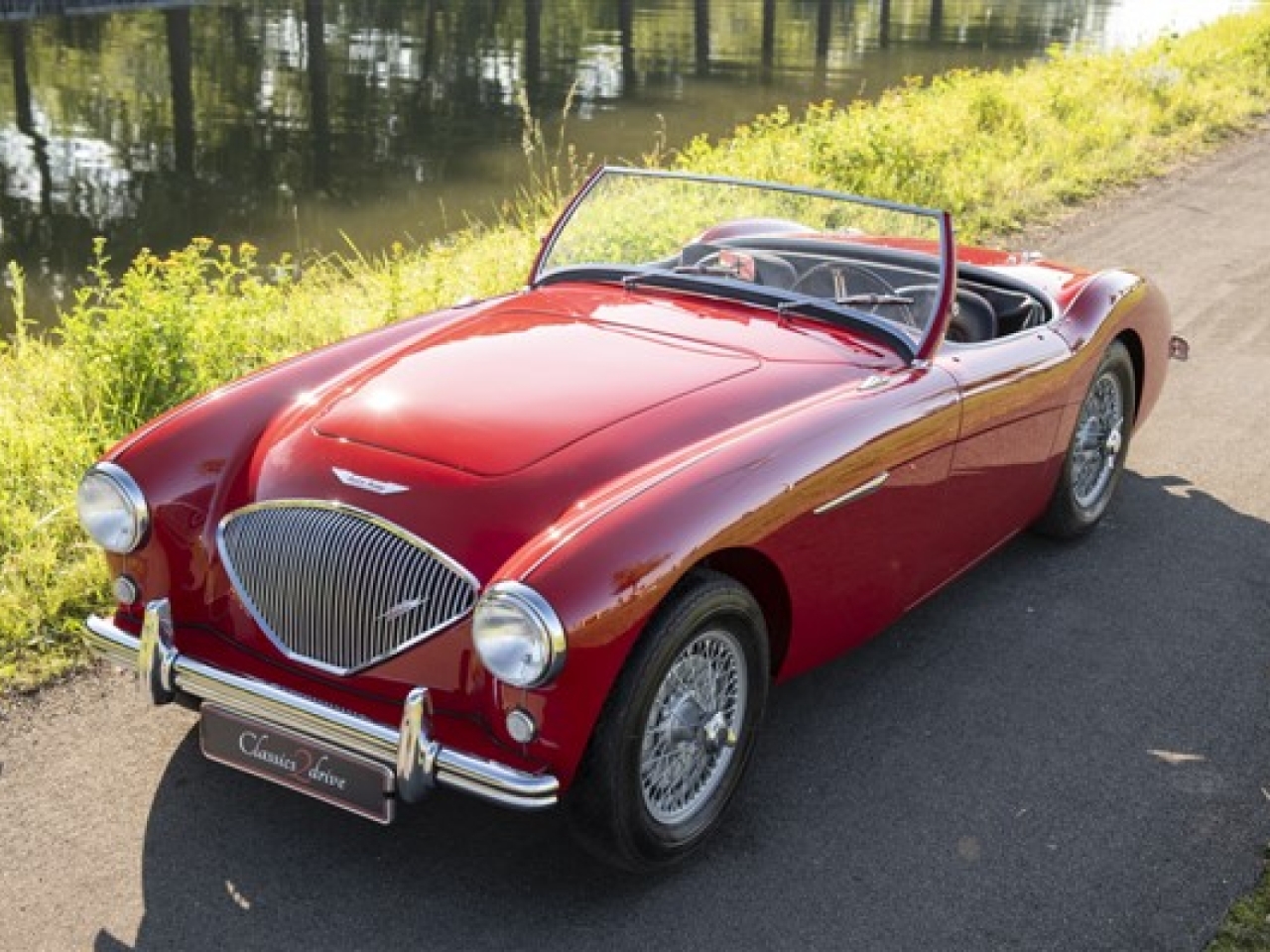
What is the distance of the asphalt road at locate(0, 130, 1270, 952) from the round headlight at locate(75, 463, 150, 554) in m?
0.64

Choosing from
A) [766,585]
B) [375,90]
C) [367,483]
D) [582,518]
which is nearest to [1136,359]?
[766,585]

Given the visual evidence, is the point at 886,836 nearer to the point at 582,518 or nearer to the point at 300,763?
the point at 582,518

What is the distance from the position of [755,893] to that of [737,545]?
2.72 ft

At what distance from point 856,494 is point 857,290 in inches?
40.4

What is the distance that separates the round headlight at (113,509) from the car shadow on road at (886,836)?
0.65 metres

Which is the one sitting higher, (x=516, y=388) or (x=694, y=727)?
(x=516, y=388)

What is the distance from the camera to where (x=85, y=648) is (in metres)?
4.44

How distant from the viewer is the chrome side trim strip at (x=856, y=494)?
3.75 meters

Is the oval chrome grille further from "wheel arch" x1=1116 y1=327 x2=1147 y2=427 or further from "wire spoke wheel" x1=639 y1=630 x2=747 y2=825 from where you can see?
"wheel arch" x1=1116 y1=327 x2=1147 y2=427

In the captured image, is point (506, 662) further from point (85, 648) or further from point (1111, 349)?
point (1111, 349)

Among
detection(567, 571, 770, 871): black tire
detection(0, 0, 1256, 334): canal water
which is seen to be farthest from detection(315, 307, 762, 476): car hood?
detection(0, 0, 1256, 334): canal water

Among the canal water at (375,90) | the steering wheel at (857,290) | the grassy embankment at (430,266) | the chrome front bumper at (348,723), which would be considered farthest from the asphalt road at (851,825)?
the canal water at (375,90)

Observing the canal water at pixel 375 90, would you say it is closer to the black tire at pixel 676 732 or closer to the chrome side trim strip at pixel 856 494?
the chrome side trim strip at pixel 856 494

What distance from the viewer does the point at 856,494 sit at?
387 cm
